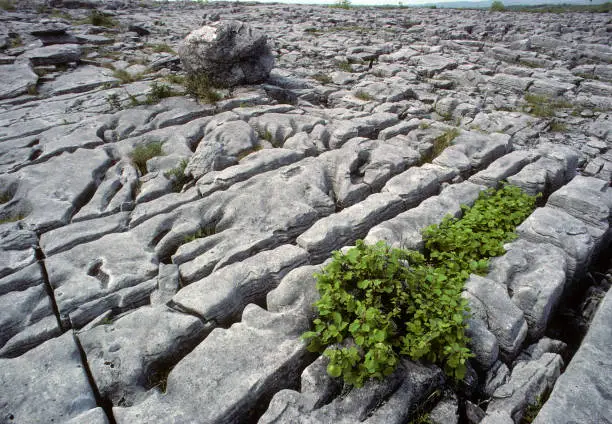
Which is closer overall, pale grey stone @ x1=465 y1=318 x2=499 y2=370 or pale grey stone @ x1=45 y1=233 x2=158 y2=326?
pale grey stone @ x1=465 y1=318 x2=499 y2=370

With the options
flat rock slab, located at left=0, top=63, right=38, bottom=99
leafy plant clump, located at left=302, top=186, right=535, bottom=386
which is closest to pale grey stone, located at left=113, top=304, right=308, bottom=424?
leafy plant clump, located at left=302, top=186, right=535, bottom=386

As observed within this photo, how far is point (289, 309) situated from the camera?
4754 mm

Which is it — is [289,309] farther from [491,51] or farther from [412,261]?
[491,51]

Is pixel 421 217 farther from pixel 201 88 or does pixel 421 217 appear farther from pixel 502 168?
pixel 201 88

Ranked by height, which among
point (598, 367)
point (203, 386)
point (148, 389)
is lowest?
point (148, 389)

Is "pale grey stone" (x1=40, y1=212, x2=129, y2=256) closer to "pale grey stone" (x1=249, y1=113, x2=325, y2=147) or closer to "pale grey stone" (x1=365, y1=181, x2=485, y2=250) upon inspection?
"pale grey stone" (x1=249, y1=113, x2=325, y2=147)

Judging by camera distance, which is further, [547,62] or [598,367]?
[547,62]

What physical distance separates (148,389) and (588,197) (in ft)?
28.6

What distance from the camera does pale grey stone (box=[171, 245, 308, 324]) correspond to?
4871 mm

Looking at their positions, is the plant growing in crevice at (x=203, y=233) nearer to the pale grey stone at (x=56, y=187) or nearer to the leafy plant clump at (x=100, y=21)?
the pale grey stone at (x=56, y=187)

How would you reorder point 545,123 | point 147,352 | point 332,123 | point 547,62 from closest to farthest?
point 147,352 < point 332,123 < point 545,123 < point 547,62

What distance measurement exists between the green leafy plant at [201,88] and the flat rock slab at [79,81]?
11.0ft

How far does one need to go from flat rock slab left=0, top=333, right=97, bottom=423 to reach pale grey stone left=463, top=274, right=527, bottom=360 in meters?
5.13

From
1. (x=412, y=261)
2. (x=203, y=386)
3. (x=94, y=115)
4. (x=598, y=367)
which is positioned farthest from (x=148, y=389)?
(x=94, y=115)
